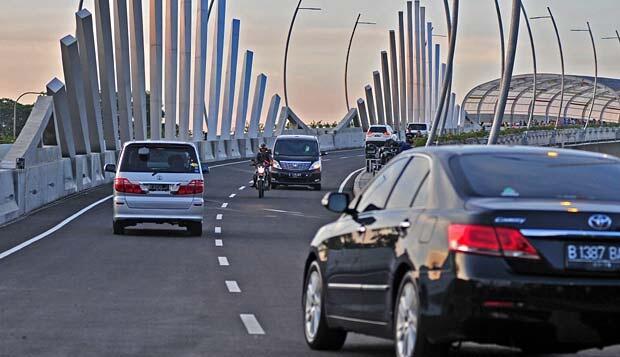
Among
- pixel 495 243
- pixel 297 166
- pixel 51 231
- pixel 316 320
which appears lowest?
pixel 297 166

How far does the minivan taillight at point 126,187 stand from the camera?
2703 cm

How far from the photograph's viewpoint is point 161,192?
27047 millimetres

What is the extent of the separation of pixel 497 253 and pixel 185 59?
6766cm

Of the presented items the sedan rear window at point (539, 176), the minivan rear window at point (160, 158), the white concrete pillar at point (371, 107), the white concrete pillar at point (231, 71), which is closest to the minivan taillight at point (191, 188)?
the minivan rear window at point (160, 158)

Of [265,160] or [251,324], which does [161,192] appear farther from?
[265,160]

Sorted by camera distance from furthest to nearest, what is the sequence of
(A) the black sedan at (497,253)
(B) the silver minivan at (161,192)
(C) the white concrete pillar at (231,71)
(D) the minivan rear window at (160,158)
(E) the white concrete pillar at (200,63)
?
(C) the white concrete pillar at (231,71)
(E) the white concrete pillar at (200,63)
(D) the minivan rear window at (160,158)
(B) the silver minivan at (161,192)
(A) the black sedan at (497,253)

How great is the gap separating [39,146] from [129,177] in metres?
13.8

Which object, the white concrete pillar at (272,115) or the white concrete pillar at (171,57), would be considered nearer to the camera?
the white concrete pillar at (171,57)

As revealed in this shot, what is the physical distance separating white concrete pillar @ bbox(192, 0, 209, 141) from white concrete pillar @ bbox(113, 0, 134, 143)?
17.2 meters

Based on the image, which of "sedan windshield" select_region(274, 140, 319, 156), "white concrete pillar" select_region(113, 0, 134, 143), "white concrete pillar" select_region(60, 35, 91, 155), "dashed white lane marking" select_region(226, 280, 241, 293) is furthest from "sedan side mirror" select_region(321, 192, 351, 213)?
"white concrete pillar" select_region(113, 0, 134, 143)

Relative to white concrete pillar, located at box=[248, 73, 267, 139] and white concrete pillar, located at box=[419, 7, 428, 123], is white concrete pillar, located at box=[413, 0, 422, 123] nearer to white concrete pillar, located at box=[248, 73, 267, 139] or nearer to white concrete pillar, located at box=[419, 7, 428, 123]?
white concrete pillar, located at box=[419, 7, 428, 123]

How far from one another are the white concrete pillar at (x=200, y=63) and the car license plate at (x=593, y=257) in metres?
69.7

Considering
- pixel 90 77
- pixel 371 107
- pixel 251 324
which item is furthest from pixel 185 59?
pixel 251 324

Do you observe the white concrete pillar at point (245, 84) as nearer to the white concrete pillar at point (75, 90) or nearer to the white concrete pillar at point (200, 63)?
the white concrete pillar at point (200, 63)
